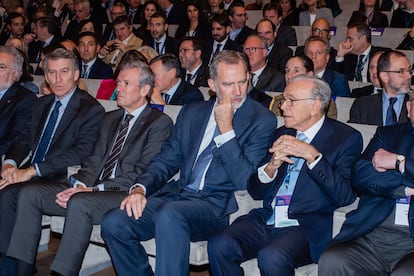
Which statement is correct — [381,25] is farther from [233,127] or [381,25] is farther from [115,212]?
[115,212]

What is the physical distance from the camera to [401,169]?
276 cm

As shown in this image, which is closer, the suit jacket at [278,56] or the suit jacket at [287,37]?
the suit jacket at [278,56]

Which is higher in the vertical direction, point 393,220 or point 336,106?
point 336,106

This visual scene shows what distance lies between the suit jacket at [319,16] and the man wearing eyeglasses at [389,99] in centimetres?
341

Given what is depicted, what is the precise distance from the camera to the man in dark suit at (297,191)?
9.26 feet

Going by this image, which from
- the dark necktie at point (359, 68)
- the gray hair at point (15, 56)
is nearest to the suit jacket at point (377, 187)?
the gray hair at point (15, 56)

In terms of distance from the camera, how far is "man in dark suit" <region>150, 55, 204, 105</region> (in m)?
4.77

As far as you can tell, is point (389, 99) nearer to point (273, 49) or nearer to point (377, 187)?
point (377, 187)

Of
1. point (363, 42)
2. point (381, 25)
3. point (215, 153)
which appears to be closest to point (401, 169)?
point (215, 153)

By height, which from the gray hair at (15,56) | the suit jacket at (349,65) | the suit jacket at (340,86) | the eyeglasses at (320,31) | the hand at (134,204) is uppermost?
the eyeglasses at (320,31)

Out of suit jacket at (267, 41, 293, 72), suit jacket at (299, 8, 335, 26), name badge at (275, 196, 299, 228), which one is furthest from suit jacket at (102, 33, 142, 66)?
name badge at (275, 196, 299, 228)

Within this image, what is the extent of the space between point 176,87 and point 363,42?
5.95ft

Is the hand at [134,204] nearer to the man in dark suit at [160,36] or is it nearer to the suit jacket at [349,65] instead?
the suit jacket at [349,65]

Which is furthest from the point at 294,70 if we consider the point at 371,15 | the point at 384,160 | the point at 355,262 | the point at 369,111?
the point at 371,15
